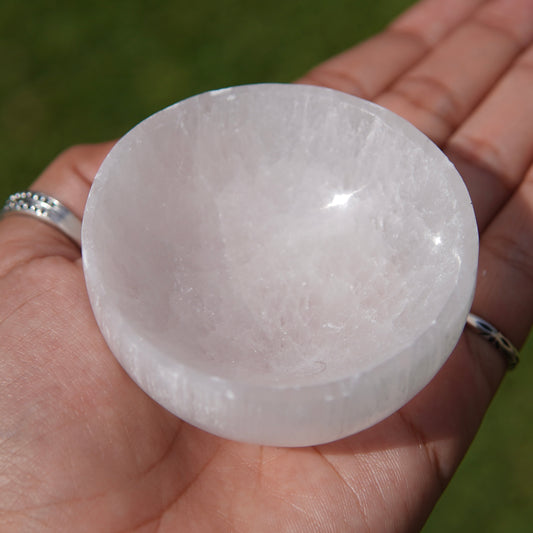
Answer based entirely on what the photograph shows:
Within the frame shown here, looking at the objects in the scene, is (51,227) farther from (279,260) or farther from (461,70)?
(461,70)

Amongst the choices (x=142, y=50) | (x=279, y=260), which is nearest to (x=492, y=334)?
(x=279, y=260)

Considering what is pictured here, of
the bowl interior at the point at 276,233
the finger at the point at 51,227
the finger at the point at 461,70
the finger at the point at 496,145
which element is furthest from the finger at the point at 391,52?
the finger at the point at 51,227

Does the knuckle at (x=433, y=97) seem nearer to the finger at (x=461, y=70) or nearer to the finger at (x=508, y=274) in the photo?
the finger at (x=461, y=70)

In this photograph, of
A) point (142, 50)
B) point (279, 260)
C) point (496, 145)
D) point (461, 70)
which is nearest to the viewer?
point (279, 260)

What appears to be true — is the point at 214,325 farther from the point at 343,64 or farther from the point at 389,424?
the point at 343,64

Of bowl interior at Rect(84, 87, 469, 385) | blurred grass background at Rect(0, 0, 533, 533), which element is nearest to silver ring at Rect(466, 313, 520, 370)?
bowl interior at Rect(84, 87, 469, 385)

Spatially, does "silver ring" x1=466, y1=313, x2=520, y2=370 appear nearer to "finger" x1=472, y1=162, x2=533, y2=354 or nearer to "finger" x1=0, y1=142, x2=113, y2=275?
"finger" x1=472, y1=162, x2=533, y2=354

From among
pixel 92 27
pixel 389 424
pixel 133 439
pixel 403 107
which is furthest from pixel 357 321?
pixel 92 27
